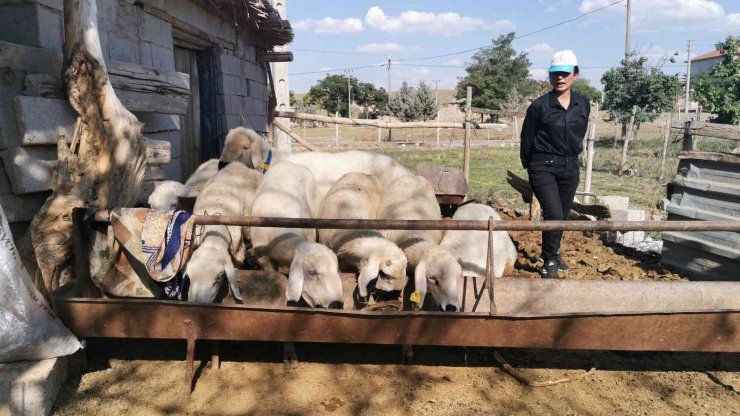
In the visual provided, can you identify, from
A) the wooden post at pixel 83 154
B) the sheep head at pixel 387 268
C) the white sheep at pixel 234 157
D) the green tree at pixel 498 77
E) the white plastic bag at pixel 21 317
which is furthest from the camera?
the green tree at pixel 498 77

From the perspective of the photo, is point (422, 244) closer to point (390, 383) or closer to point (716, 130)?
point (390, 383)

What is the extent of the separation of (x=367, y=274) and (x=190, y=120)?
17.1 ft

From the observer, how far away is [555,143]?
4633 millimetres

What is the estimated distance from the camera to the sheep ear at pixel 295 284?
146 inches

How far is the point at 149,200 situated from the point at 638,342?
4.45m

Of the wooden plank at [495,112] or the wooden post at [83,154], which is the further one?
the wooden plank at [495,112]

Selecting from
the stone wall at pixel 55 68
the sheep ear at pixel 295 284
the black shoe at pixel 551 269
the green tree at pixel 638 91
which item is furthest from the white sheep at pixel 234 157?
the green tree at pixel 638 91

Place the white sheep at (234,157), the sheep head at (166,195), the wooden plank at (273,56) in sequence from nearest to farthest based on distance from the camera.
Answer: the sheep head at (166,195) → the white sheep at (234,157) → the wooden plank at (273,56)

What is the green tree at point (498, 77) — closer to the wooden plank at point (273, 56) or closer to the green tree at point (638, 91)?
the green tree at point (638, 91)

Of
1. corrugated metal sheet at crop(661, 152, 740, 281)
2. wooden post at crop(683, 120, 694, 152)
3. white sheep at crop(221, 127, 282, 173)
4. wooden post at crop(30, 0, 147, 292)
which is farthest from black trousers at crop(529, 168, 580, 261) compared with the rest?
wooden post at crop(30, 0, 147, 292)

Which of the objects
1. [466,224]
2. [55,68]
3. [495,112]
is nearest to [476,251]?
[466,224]

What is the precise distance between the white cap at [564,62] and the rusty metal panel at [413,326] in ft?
7.60

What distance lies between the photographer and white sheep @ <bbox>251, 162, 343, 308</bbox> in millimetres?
3744

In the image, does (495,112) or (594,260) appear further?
(495,112)
